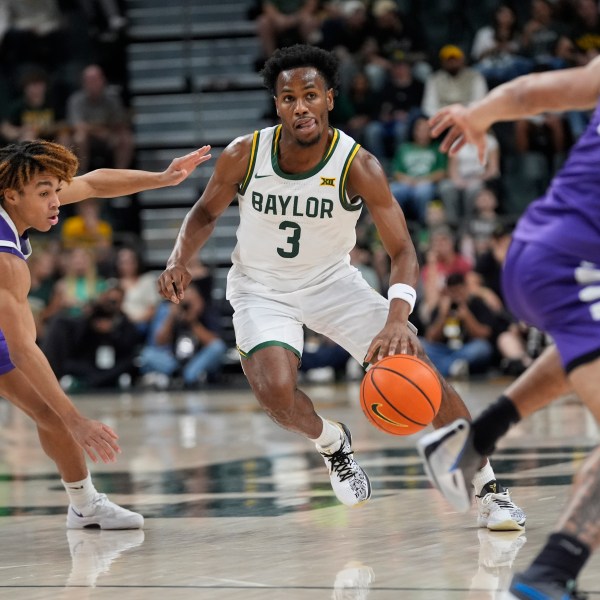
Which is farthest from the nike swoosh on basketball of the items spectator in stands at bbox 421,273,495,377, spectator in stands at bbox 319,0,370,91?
spectator in stands at bbox 319,0,370,91

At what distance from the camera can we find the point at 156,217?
1628 cm

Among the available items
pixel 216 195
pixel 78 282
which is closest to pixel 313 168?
pixel 216 195

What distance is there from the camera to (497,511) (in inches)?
196

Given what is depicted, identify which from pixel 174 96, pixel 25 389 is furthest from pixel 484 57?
pixel 25 389

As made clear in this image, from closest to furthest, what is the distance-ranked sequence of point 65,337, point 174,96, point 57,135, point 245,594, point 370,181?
1. point 245,594
2. point 370,181
3. point 65,337
4. point 57,135
5. point 174,96

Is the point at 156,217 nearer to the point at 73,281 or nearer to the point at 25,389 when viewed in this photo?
the point at 73,281

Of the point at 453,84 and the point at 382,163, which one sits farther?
the point at 382,163

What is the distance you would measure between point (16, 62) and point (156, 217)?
3186 mm

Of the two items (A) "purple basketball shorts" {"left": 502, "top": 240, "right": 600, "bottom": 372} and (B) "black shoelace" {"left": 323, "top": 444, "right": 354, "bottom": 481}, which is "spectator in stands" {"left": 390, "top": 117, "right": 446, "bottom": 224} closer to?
(B) "black shoelace" {"left": 323, "top": 444, "right": 354, "bottom": 481}

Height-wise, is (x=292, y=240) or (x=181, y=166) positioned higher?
(x=181, y=166)

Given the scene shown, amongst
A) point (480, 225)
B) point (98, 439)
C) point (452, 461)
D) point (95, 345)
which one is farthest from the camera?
point (95, 345)

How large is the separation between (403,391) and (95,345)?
30.4 feet

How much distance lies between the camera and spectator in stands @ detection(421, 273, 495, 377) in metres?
12.7

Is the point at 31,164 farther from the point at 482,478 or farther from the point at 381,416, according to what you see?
the point at 482,478
